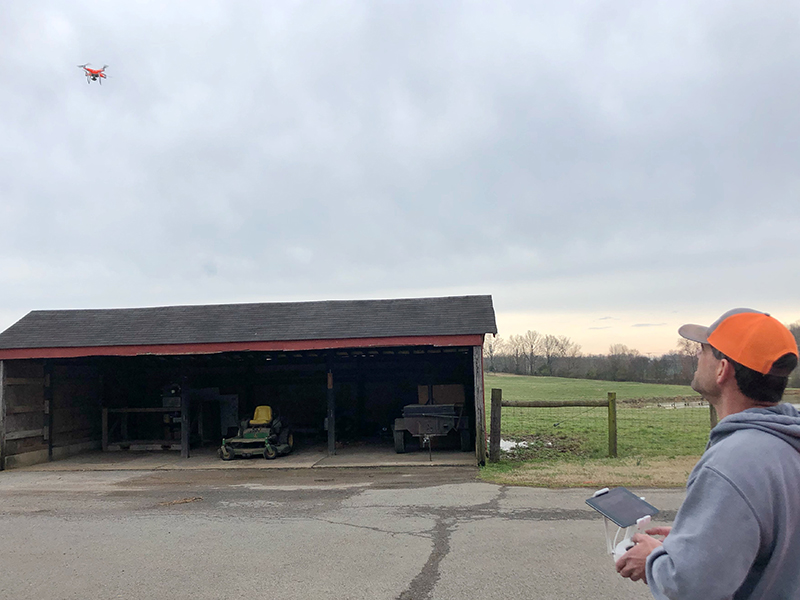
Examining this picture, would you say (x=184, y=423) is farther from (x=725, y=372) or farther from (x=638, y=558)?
(x=725, y=372)

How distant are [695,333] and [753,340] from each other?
0.29m

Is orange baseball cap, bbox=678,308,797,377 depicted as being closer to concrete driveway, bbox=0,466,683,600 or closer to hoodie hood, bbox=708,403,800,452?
hoodie hood, bbox=708,403,800,452

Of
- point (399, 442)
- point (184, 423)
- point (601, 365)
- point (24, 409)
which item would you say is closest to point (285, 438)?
point (184, 423)

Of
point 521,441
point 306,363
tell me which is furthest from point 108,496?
point 521,441

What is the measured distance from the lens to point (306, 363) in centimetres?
1809

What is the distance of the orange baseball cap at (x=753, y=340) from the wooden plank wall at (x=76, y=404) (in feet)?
53.9

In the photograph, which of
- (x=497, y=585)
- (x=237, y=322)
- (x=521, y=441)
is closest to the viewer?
(x=497, y=585)

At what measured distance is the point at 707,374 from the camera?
1.92 m

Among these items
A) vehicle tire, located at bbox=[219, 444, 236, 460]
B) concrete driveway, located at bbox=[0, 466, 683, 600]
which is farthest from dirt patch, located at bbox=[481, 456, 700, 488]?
vehicle tire, located at bbox=[219, 444, 236, 460]

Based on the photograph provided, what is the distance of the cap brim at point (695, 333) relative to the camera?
1993 millimetres

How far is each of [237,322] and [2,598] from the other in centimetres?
980

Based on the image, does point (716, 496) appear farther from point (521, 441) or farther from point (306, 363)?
point (306, 363)

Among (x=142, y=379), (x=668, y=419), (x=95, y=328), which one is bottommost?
(x=668, y=419)

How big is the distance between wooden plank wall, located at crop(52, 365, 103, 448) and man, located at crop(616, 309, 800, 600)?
1640 centimetres
